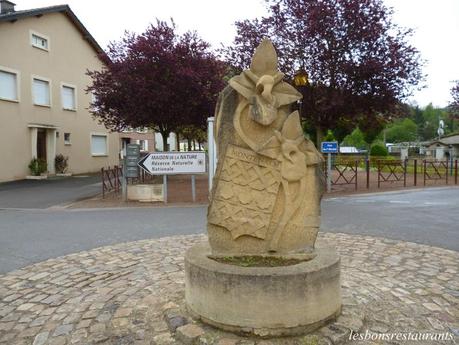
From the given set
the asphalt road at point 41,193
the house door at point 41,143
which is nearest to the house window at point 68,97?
the house door at point 41,143

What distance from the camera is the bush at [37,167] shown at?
20750 mm

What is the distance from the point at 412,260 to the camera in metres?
5.53

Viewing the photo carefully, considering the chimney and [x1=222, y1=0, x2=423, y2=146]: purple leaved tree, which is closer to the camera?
[x1=222, y1=0, x2=423, y2=146]: purple leaved tree

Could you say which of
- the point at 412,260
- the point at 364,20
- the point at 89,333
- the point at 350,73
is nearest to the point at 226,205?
the point at 89,333

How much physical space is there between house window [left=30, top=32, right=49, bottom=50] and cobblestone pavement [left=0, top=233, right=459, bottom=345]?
19.3m

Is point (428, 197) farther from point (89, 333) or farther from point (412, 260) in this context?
point (89, 333)

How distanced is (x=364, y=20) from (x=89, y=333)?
42.3ft

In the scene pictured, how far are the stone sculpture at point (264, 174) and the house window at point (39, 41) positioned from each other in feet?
70.5

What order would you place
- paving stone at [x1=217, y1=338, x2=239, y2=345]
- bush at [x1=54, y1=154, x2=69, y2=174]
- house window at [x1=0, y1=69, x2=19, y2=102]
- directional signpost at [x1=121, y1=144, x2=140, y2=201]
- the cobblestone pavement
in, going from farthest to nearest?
bush at [x1=54, y1=154, x2=69, y2=174]
house window at [x1=0, y1=69, x2=19, y2=102]
directional signpost at [x1=121, y1=144, x2=140, y2=201]
the cobblestone pavement
paving stone at [x1=217, y1=338, x2=239, y2=345]

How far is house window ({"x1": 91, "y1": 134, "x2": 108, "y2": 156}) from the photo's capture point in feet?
87.8

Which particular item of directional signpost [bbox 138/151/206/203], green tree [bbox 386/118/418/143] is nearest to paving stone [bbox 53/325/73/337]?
directional signpost [bbox 138/151/206/203]

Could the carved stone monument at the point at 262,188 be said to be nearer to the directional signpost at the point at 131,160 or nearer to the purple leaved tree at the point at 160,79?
the directional signpost at the point at 131,160

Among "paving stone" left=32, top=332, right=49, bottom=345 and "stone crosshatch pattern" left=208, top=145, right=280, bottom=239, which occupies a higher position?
"stone crosshatch pattern" left=208, top=145, right=280, bottom=239

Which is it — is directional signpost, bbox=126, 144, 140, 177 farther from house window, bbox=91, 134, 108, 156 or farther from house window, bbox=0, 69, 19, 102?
house window, bbox=91, 134, 108, 156
